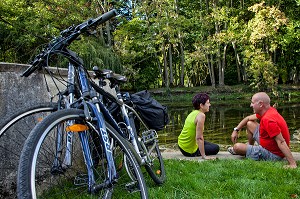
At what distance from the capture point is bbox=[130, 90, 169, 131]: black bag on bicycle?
A: 361 cm

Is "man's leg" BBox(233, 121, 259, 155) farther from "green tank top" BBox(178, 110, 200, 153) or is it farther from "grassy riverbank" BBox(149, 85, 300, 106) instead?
"grassy riverbank" BBox(149, 85, 300, 106)

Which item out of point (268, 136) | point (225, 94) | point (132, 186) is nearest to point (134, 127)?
point (132, 186)

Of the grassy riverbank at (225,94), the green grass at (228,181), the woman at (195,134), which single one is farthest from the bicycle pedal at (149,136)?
the grassy riverbank at (225,94)

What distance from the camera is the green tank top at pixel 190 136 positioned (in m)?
5.51

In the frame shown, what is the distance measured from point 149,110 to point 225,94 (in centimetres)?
2322

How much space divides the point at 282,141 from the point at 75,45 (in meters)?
14.9

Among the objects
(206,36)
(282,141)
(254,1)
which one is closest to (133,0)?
(206,36)

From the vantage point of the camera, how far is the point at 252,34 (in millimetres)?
23625

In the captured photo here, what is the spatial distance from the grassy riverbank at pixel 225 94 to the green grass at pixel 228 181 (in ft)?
60.5

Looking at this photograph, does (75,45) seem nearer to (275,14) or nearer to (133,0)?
(133,0)

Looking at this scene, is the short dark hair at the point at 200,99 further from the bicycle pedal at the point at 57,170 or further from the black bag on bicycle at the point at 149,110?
the bicycle pedal at the point at 57,170

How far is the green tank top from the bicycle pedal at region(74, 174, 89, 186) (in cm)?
335

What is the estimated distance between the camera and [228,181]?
3.58 m

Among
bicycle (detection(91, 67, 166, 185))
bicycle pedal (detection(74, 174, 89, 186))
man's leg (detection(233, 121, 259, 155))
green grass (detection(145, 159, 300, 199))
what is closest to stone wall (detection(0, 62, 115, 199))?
bicycle (detection(91, 67, 166, 185))
